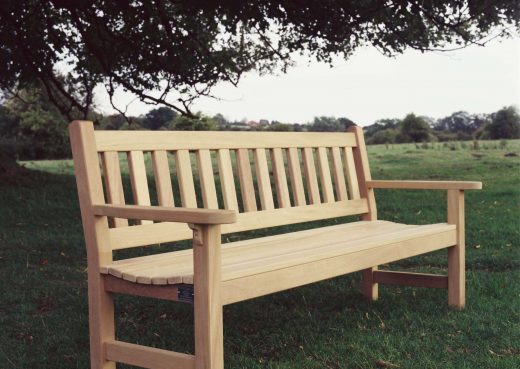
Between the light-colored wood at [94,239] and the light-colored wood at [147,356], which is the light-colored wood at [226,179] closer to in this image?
the light-colored wood at [94,239]

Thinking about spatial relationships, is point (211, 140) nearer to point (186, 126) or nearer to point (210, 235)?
point (210, 235)

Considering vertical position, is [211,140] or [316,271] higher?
[211,140]

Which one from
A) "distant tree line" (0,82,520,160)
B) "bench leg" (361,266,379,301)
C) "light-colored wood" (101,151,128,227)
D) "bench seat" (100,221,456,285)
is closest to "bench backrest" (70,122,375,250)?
"light-colored wood" (101,151,128,227)

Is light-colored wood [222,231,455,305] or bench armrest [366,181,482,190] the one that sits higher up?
bench armrest [366,181,482,190]

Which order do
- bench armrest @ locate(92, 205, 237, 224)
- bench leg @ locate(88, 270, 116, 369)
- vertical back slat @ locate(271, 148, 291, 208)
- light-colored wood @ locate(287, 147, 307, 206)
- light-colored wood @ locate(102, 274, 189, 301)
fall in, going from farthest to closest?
light-colored wood @ locate(287, 147, 307, 206) → vertical back slat @ locate(271, 148, 291, 208) → bench leg @ locate(88, 270, 116, 369) → light-colored wood @ locate(102, 274, 189, 301) → bench armrest @ locate(92, 205, 237, 224)

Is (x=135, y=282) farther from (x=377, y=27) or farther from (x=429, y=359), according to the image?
(x=377, y=27)

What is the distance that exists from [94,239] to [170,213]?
579 millimetres

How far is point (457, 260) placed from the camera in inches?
191

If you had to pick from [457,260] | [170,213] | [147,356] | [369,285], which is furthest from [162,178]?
[457,260]

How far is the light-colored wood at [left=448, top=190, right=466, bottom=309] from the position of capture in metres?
4.80

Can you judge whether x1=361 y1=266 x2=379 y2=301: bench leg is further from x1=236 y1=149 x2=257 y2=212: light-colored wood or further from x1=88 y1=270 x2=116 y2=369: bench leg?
x1=88 y1=270 x2=116 y2=369: bench leg

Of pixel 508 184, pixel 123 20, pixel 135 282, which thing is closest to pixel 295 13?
pixel 123 20

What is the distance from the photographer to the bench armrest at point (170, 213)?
2699mm

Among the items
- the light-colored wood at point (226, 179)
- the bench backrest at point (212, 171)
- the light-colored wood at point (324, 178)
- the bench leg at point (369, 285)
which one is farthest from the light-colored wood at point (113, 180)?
the bench leg at point (369, 285)
